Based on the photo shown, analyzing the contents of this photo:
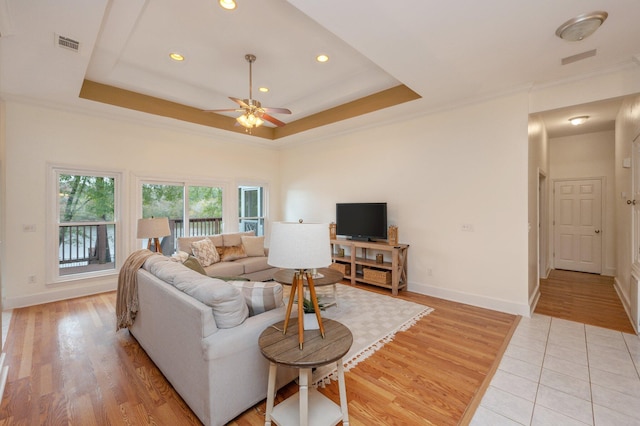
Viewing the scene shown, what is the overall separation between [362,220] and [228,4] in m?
3.54

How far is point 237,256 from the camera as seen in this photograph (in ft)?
15.4

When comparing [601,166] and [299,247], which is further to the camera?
[601,166]

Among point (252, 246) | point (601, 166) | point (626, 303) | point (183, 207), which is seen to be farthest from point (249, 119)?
point (601, 166)

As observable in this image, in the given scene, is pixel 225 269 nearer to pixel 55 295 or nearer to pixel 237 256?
pixel 237 256

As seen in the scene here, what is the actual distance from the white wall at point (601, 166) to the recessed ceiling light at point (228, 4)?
679 cm

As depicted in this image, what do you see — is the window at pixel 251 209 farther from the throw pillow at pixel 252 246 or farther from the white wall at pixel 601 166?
the white wall at pixel 601 166

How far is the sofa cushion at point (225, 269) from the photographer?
4145 millimetres

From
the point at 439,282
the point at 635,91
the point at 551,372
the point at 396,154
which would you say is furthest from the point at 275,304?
the point at 635,91

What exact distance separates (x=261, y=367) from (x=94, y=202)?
4.30 metres

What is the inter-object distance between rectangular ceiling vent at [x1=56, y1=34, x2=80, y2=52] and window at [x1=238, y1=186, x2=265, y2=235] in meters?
3.86

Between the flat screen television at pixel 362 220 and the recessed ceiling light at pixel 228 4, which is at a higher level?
the recessed ceiling light at pixel 228 4

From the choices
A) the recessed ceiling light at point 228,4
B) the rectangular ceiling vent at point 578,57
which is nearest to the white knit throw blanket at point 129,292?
the recessed ceiling light at point 228,4

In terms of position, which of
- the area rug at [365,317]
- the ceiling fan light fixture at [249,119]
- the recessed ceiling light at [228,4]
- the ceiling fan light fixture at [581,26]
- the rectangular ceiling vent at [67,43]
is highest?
the recessed ceiling light at [228,4]

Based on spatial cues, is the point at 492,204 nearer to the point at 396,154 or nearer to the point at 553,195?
the point at 396,154
